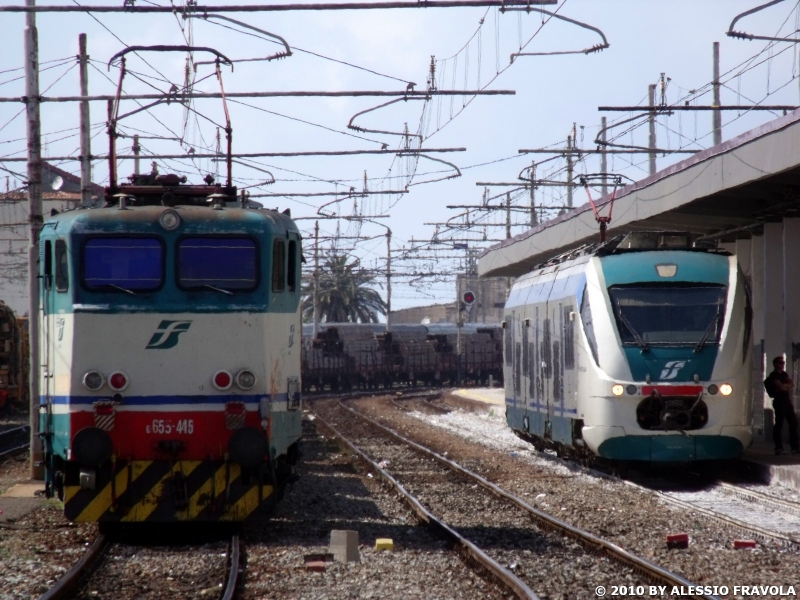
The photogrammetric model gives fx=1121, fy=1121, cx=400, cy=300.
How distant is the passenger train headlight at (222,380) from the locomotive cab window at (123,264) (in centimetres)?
103

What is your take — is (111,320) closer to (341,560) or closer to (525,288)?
(341,560)

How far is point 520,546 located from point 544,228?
1717 cm

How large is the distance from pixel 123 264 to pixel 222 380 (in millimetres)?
1459

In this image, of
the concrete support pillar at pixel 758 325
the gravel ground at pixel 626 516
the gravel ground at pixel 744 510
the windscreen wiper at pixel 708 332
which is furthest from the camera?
the concrete support pillar at pixel 758 325

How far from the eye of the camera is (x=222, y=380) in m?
10.5

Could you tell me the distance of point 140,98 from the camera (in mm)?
16969

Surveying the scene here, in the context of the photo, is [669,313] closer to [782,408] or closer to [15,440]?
[782,408]

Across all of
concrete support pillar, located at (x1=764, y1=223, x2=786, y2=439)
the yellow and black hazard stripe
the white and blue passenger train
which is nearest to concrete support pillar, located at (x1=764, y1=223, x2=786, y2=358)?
concrete support pillar, located at (x1=764, y1=223, x2=786, y2=439)

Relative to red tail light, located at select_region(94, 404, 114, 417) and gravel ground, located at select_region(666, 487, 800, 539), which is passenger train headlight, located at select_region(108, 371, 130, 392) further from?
gravel ground, located at select_region(666, 487, 800, 539)

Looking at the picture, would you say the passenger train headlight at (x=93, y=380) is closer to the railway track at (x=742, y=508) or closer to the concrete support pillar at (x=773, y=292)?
the railway track at (x=742, y=508)

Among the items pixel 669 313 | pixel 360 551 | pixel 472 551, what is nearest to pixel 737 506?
pixel 669 313

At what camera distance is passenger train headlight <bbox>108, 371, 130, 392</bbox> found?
10.4m

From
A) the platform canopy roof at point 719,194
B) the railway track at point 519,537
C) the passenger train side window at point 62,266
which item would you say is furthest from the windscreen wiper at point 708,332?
the passenger train side window at point 62,266

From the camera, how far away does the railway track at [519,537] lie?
8.75 meters
